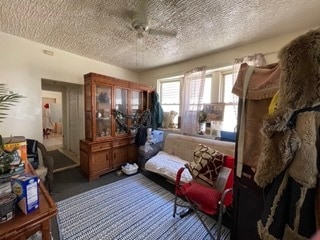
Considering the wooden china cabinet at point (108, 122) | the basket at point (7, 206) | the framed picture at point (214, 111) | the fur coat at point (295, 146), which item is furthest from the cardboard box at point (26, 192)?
the framed picture at point (214, 111)

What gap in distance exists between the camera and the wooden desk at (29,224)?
753 millimetres

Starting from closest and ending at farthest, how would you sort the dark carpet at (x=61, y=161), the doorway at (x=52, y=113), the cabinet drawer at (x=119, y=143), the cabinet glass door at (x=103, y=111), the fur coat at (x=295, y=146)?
1. the fur coat at (x=295, y=146)
2. the cabinet glass door at (x=103, y=111)
3. the cabinet drawer at (x=119, y=143)
4. the dark carpet at (x=61, y=161)
5. the doorway at (x=52, y=113)

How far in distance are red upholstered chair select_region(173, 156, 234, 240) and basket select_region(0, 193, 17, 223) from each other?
1.48 meters

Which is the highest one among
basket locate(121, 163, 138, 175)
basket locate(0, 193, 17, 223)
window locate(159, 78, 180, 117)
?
window locate(159, 78, 180, 117)

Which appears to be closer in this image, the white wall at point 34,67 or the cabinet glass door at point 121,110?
the white wall at point 34,67

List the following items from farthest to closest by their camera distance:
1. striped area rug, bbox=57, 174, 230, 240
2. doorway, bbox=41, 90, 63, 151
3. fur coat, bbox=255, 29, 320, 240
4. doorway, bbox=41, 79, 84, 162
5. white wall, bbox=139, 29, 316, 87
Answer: doorway, bbox=41, 90, 63, 151 < doorway, bbox=41, 79, 84, 162 < white wall, bbox=139, 29, 316, 87 < striped area rug, bbox=57, 174, 230, 240 < fur coat, bbox=255, 29, 320, 240

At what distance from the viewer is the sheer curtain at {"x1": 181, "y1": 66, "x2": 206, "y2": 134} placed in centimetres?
319

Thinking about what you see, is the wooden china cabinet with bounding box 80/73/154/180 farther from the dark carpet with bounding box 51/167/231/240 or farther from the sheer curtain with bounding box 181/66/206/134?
the sheer curtain with bounding box 181/66/206/134

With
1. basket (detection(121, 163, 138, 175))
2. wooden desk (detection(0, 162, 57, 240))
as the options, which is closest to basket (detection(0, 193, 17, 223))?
wooden desk (detection(0, 162, 57, 240))

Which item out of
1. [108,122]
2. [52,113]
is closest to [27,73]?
[108,122]

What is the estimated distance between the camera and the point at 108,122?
3342 mm

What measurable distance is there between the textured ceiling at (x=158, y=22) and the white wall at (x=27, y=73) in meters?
0.19

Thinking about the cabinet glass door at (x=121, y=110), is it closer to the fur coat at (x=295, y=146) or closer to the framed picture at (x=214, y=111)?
the framed picture at (x=214, y=111)

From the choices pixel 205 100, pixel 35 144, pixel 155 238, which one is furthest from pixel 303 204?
pixel 35 144
